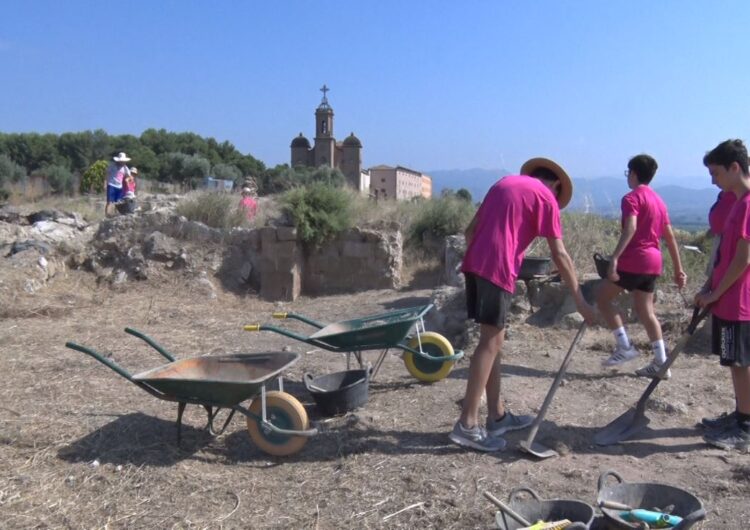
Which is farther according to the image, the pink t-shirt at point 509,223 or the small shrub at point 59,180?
the small shrub at point 59,180

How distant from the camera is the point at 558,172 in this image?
3934 mm

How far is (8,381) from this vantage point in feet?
17.0

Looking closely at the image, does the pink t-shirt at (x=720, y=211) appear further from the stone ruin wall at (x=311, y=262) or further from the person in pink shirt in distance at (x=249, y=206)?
the person in pink shirt in distance at (x=249, y=206)

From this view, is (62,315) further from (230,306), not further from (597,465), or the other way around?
(597,465)

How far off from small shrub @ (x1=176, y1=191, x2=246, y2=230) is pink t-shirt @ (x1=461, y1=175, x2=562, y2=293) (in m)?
7.72

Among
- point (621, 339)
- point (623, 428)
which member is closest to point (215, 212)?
point (621, 339)

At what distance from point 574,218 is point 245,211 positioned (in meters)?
5.03

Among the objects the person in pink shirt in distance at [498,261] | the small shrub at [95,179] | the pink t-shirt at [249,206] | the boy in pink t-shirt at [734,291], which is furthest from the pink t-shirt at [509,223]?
the small shrub at [95,179]

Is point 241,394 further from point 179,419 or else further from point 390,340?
point 390,340

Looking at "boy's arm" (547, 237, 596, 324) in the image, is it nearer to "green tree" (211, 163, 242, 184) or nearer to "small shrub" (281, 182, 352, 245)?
"small shrub" (281, 182, 352, 245)

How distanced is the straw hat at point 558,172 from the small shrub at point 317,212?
21.1 feet

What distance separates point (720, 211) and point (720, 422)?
58.6 inches

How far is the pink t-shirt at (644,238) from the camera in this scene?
16.1 feet

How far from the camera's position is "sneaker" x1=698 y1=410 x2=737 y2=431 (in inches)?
154
